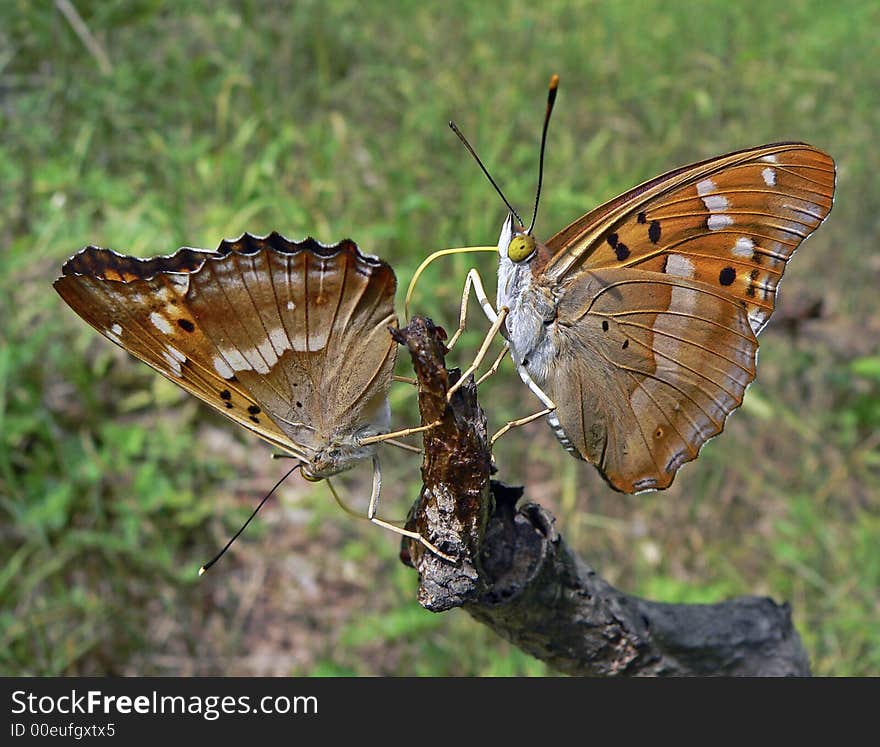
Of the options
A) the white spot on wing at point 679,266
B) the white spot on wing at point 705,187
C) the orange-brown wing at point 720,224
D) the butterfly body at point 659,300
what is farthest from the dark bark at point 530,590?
the white spot on wing at point 705,187

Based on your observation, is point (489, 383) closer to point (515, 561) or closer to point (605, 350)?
point (605, 350)

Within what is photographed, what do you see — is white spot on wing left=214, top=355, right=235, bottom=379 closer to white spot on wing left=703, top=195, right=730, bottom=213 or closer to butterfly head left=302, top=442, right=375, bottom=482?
butterfly head left=302, top=442, right=375, bottom=482

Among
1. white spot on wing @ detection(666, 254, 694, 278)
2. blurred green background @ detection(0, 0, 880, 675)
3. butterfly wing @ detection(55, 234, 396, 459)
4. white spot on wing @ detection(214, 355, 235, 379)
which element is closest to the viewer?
butterfly wing @ detection(55, 234, 396, 459)

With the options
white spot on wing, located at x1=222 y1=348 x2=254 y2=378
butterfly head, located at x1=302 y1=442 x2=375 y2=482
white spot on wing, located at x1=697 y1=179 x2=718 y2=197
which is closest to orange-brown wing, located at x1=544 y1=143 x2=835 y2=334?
white spot on wing, located at x1=697 y1=179 x2=718 y2=197

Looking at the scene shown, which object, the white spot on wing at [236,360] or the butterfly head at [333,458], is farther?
the butterfly head at [333,458]

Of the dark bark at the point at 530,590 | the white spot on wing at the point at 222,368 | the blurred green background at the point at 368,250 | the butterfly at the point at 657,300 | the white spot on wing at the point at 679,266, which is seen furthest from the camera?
the blurred green background at the point at 368,250

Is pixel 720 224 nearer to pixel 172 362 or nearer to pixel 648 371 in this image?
pixel 648 371

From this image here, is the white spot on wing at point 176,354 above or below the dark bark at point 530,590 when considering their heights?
above

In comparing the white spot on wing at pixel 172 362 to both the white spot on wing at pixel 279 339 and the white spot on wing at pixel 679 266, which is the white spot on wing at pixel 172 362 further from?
the white spot on wing at pixel 679 266
